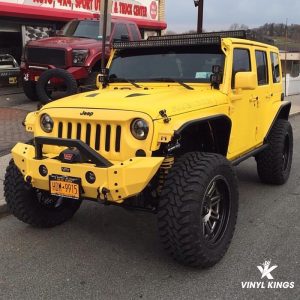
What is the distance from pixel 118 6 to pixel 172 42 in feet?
48.5

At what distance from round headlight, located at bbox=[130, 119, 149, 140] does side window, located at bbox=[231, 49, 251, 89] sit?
1.51 metres

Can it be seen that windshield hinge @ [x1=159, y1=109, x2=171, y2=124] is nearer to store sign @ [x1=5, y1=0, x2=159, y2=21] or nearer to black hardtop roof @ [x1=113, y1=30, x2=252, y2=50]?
black hardtop roof @ [x1=113, y1=30, x2=252, y2=50]

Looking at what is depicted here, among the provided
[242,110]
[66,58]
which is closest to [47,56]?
[66,58]

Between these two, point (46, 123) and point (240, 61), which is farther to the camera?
point (240, 61)

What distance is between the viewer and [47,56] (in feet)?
36.1

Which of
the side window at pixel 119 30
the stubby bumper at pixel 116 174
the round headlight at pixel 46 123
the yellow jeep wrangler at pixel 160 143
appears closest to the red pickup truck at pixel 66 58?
the side window at pixel 119 30

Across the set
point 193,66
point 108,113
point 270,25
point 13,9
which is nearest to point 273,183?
point 193,66

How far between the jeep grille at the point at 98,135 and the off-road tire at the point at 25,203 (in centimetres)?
72

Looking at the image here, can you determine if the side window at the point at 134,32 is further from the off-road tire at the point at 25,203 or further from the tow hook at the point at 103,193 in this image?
the tow hook at the point at 103,193

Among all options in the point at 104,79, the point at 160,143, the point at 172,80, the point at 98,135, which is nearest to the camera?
the point at 160,143

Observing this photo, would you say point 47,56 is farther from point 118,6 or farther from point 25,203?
point 118,6

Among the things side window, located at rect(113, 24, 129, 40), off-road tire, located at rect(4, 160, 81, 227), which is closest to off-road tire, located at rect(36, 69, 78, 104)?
off-road tire, located at rect(4, 160, 81, 227)

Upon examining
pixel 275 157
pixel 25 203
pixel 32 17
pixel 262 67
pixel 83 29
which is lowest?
pixel 25 203

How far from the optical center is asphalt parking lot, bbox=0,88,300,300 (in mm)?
3482
